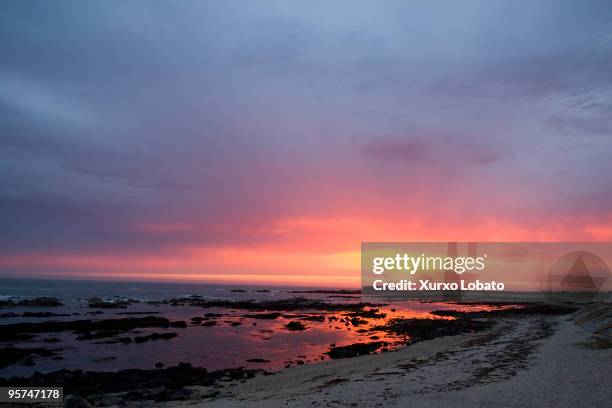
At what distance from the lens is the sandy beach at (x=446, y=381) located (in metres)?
14.1

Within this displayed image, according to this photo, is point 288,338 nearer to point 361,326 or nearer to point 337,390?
point 361,326

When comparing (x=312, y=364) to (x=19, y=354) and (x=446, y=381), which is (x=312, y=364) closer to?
(x=446, y=381)

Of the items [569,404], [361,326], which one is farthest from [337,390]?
[361,326]

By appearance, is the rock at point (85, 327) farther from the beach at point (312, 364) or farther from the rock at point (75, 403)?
the rock at point (75, 403)

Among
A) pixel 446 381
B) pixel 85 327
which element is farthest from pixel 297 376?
pixel 85 327

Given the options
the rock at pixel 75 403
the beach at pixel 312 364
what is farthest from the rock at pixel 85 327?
the rock at pixel 75 403

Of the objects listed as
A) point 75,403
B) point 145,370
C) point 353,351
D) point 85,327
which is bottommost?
point 85,327

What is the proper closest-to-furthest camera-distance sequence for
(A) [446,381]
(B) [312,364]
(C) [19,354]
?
(A) [446,381] → (B) [312,364] → (C) [19,354]

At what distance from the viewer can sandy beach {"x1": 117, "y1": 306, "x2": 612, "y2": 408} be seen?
46.1 ft

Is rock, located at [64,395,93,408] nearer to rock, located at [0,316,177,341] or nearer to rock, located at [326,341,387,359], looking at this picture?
rock, located at [326,341,387,359]

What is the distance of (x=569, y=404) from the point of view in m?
12.9

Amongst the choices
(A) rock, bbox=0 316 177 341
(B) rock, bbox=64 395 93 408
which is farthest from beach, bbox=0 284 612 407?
(A) rock, bbox=0 316 177 341

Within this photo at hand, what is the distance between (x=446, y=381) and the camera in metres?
16.9

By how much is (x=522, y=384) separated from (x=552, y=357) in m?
7.06
